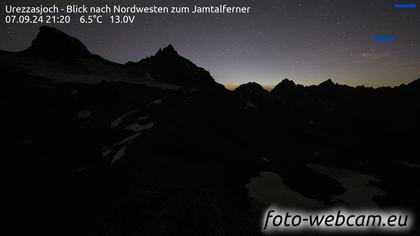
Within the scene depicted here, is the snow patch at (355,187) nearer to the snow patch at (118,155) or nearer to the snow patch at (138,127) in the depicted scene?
the snow patch at (118,155)

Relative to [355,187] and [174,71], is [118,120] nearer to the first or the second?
[355,187]

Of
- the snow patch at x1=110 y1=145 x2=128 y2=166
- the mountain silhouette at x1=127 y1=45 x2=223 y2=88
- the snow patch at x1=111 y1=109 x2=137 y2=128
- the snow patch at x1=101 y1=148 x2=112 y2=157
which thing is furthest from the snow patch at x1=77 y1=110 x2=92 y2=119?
the mountain silhouette at x1=127 y1=45 x2=223 y2=88

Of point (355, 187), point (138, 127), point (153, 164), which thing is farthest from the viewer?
point (355, 187)

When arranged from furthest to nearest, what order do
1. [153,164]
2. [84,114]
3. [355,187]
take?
[84,114] → [355,187] → [153,164]

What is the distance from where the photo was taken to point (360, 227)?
21.1m

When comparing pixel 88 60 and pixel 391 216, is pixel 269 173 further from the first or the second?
pixel 88 60

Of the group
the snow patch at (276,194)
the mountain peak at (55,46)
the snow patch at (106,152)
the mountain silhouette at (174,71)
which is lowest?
the snow patch at (276,194)

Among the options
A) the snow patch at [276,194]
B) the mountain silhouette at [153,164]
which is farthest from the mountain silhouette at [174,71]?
the snow patch at [276,194]

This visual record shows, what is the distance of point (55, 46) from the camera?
118m

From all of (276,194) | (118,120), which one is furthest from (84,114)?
(276,194)

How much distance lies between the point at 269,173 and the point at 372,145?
76.7 meters

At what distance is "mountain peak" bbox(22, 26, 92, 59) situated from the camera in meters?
114

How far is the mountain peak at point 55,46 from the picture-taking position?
11435cm

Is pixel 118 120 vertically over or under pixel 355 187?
over
